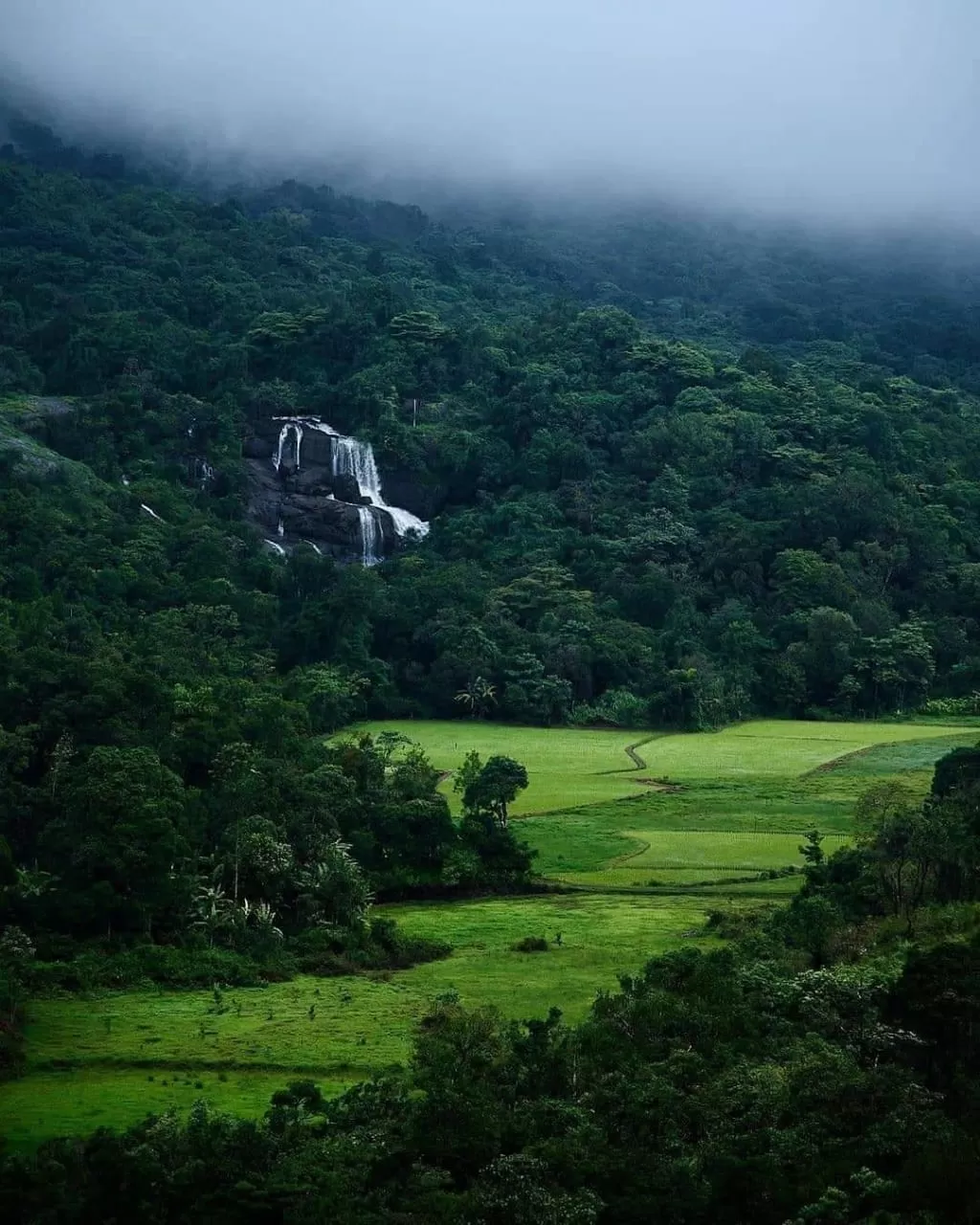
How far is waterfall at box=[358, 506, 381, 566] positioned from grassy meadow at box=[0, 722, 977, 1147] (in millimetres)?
19395

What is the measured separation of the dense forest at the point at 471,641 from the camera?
22719 millimetres

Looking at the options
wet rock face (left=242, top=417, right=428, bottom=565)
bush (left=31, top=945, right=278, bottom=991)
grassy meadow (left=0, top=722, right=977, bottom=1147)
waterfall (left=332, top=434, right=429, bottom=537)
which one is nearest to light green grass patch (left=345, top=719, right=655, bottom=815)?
grassy meadow (left=0, top=722, right=977, bottom=1147)

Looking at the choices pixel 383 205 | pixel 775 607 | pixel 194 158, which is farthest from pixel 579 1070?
pixel 194 158

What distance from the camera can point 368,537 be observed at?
Answer: 8775 centimetres

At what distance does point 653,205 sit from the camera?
17288 cm

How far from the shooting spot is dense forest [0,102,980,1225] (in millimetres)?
22719

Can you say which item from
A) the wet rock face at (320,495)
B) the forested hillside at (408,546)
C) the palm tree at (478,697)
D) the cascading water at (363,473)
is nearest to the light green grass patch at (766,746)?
the forested hillside at (408,546)

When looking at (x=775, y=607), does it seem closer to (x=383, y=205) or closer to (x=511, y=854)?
(x=511, y=854)

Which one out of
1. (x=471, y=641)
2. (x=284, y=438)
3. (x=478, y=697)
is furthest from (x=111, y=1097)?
(x=284, y=438)

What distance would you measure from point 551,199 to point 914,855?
5742 inches

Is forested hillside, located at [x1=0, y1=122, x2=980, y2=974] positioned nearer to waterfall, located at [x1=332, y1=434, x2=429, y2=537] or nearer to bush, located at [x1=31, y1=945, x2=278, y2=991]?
waterfall, located at [x1=332, y1=434, x2=429, y2=537]

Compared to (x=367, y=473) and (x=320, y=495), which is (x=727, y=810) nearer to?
(x=320, y=495)

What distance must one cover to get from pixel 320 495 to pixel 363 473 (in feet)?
8.60

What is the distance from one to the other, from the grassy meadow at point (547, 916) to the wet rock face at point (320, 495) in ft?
65.9
